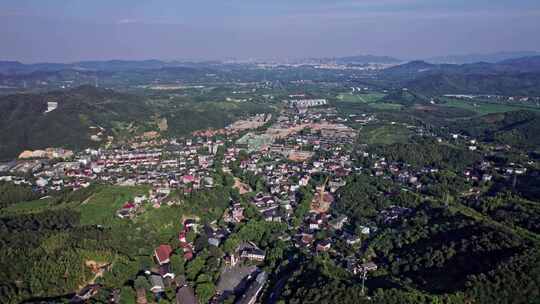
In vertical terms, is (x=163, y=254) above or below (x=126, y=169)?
below

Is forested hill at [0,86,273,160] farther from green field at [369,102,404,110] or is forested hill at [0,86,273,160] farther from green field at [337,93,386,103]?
green field at [337,93,386,103]

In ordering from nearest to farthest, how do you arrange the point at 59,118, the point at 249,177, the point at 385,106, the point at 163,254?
the point at 163,254 → the point at 249,177 → the point at 59,118 → the point at 385,106

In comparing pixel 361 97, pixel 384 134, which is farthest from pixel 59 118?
pixel 361 97

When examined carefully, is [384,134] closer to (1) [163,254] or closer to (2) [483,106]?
(2) [483,106]

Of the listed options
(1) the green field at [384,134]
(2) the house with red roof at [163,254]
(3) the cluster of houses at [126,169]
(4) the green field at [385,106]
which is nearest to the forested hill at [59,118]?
(3) the cluster of houses at [126,169]

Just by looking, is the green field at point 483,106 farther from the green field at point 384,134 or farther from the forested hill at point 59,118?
the forested hill at point 59,118

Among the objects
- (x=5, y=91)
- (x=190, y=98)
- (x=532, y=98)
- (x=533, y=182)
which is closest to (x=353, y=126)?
(x=533, y=182)
